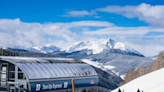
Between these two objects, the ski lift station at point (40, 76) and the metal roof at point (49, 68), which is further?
the metal roof at point (49, 68)

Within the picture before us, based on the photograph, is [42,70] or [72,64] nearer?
[42,70]

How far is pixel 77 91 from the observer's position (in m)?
44.0

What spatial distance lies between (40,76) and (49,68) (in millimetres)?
3695

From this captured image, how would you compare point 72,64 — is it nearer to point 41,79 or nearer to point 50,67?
point 50,67

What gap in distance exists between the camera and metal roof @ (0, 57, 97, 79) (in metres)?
38.1

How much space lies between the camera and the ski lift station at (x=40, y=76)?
36750 millimetres

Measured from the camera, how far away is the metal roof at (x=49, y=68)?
3806 centimetres

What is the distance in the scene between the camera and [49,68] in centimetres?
4231

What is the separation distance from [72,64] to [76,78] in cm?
431

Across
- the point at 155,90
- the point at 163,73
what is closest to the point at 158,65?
the point at 163,73

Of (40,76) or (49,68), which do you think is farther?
(49,68)

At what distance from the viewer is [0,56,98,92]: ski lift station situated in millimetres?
36750

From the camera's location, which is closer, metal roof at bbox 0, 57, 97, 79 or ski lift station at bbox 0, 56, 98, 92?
ski lift station at bbox 0, 56, 98, 92

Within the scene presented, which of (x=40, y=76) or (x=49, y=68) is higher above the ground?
(x=49, y=68)
